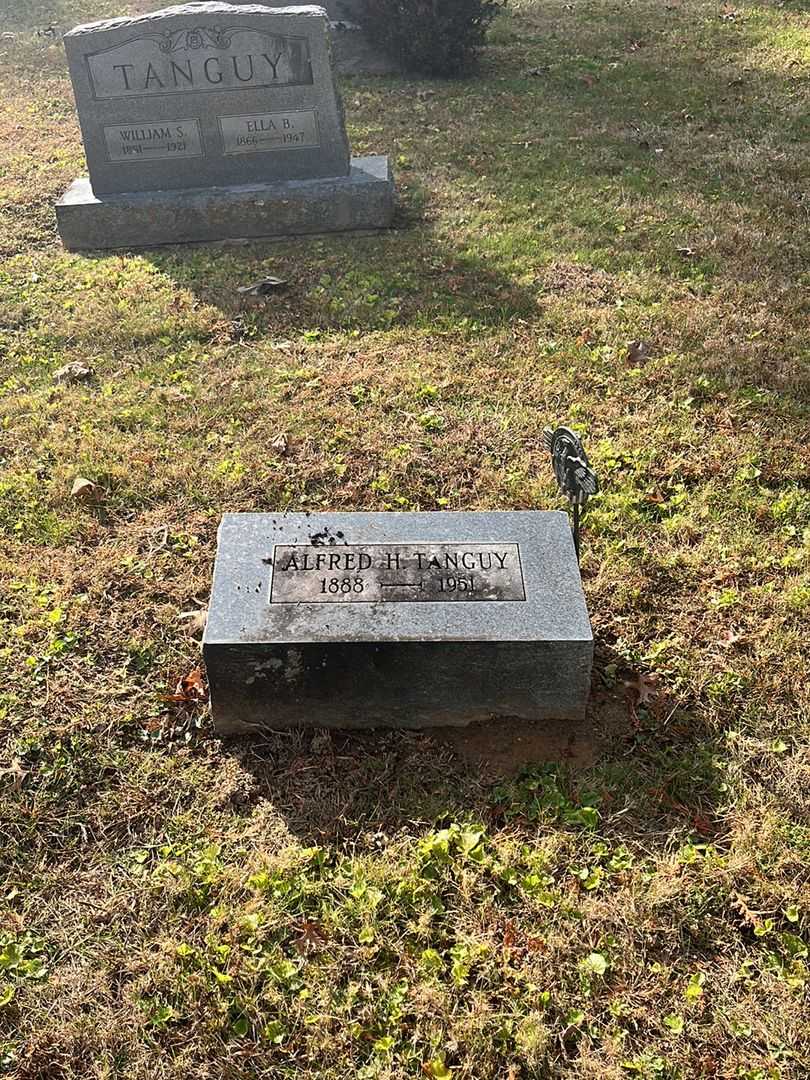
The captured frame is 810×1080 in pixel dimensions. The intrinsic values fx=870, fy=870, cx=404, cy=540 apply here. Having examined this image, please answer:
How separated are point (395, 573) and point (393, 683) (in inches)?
15.8

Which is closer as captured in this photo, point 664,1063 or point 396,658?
point 664,1063

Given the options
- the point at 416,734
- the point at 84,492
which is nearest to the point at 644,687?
the point at 416,734

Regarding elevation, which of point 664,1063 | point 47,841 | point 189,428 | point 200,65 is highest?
point 200,65

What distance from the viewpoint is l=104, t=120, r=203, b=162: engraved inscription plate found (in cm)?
707

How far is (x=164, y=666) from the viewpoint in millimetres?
3525

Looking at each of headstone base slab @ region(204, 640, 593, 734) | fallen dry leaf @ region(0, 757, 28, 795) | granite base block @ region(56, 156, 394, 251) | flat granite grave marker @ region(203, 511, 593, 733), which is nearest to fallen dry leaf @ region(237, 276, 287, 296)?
granite base block @ region(56, 156, 394, 251)

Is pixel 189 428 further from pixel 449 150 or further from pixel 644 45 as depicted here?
pixel 644 45

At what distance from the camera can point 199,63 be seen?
682 cm

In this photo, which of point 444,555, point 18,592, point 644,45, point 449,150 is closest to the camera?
point 444,555

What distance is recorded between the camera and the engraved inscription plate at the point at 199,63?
6.72 meters

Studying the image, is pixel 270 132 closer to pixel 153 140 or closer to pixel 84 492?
pixel 153 140

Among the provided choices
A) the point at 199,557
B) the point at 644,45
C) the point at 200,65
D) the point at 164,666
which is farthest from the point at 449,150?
the point at 164,666

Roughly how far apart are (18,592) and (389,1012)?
8.03ft

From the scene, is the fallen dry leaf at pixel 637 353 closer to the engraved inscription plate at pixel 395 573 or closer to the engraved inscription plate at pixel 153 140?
the engraved inscription plate at pixel 395 573
